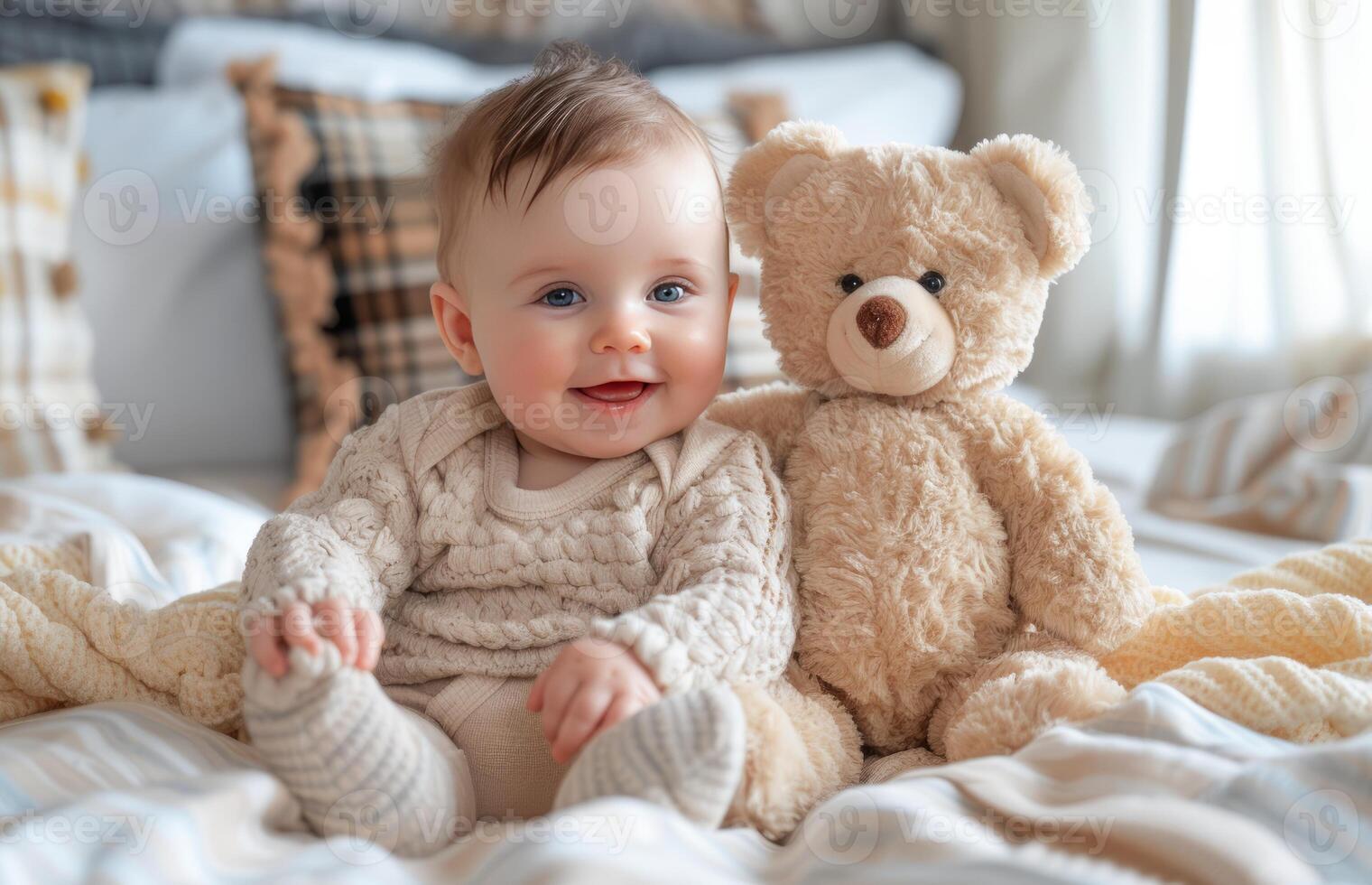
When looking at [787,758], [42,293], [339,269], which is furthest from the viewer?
[339,269]

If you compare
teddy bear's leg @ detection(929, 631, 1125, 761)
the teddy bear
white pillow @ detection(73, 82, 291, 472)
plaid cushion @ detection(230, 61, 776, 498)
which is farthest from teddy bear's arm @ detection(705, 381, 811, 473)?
white pillow @ detection(73, 82, 291, 472)

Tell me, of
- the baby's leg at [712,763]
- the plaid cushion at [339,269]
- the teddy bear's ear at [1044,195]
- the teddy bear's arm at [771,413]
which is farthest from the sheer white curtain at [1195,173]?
the baby's leg at [712,763]

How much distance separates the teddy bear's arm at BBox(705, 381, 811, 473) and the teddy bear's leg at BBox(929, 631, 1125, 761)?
229 millimetres

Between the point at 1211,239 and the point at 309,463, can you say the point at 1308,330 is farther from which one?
the point at 309,463

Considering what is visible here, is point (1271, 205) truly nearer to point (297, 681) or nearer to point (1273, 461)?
point (1273, 461)

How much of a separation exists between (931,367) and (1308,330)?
1417mm

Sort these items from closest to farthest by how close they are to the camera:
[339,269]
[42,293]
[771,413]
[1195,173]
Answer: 1. [771,413]
2. [42,293]
3. [339,269]
4. [1195,173]

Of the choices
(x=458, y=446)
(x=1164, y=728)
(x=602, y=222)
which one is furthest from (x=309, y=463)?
(x=1164, y=728)

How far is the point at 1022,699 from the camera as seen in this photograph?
0.71 meters

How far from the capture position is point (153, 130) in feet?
5.50

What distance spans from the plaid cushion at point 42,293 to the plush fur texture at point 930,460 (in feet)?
3.50

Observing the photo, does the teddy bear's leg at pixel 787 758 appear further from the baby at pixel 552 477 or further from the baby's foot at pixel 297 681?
the baby's foot at pixel 297 681

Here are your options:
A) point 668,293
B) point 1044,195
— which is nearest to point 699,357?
point 668,293

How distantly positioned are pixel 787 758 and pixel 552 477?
292mm
